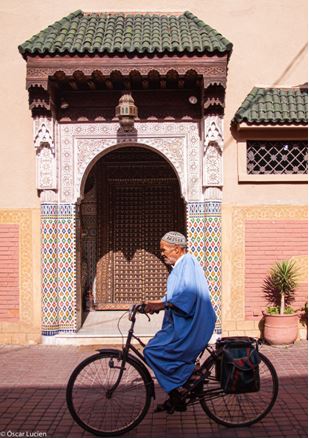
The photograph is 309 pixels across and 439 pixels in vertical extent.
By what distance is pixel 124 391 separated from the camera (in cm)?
405

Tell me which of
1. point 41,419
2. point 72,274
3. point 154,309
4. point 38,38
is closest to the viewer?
point 154,309

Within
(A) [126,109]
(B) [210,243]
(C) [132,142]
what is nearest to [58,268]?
(C) [132,142]

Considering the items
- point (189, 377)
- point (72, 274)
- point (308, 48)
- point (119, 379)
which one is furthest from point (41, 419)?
point (308, 48)

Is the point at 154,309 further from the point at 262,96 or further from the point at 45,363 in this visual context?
the point at 262,96

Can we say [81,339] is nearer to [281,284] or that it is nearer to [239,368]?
[281,284]

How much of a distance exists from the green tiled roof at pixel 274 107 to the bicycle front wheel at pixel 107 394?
4.45 metres

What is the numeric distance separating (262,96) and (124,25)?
2353 millimetres

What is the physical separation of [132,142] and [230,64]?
1937 millimetres

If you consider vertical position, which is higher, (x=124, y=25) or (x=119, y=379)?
(x=124, y=25)

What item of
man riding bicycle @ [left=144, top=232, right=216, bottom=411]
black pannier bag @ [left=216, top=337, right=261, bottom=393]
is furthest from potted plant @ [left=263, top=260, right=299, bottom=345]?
man riding bicycle @ [left=144, top=232, right=216, bottom=411]

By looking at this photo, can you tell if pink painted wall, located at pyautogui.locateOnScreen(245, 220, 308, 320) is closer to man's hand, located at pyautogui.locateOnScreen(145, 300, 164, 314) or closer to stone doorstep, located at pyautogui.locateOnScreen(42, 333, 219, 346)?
stone doorstep, located at pyautogui.locateOnScreen(42, 333, 219, 346)

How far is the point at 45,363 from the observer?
654 cm

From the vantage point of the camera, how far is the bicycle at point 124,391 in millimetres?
3973

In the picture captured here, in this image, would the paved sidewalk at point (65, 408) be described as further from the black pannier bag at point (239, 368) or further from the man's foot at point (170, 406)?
the black pannier bag at point (239, 368)
